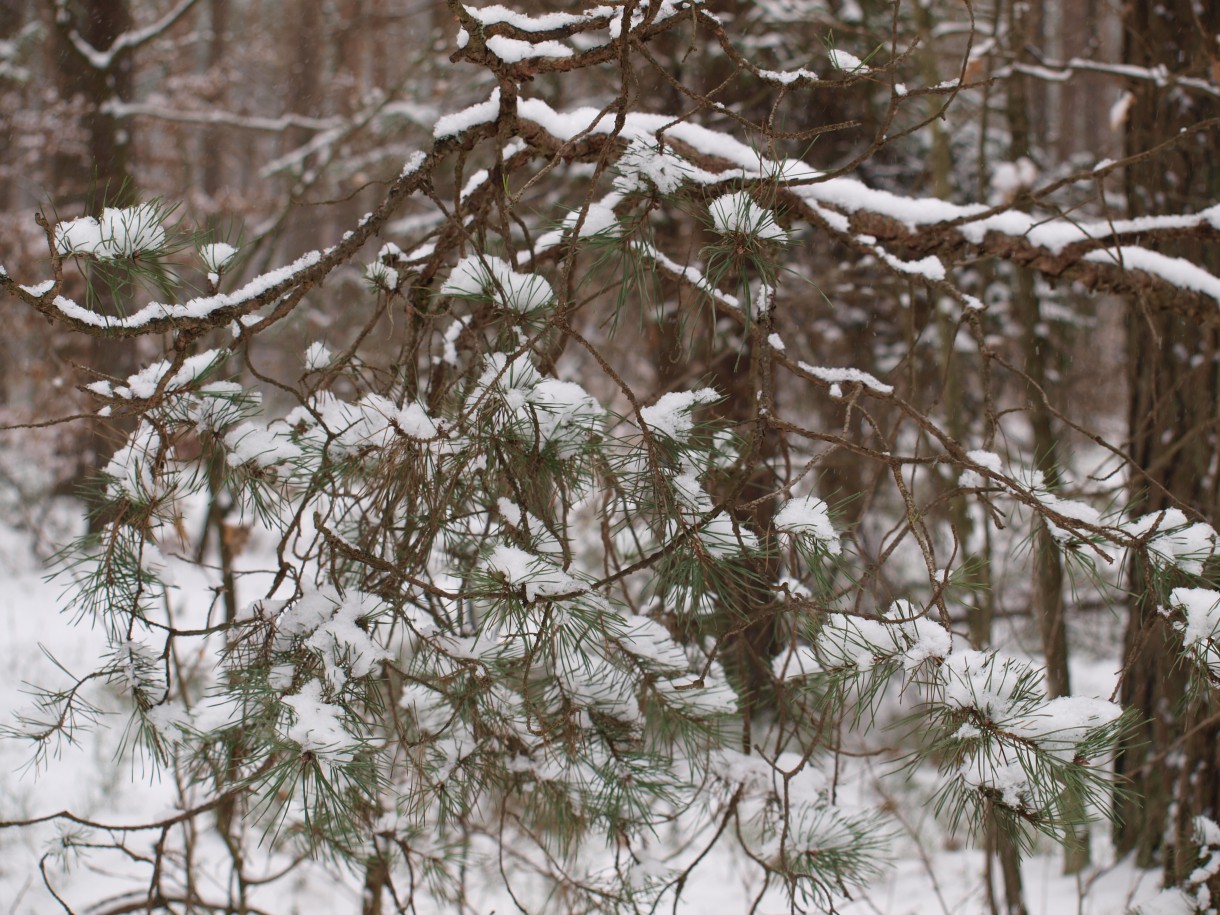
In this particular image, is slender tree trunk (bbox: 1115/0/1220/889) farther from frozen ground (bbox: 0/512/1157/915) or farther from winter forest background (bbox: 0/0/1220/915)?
winter forest background (bbox: 0/0/1220/915)

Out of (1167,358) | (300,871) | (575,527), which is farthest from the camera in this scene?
(300,871)

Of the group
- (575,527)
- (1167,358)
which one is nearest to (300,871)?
(575,527)

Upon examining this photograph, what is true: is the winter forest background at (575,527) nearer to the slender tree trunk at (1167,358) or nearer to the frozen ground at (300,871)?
the slender tree trunk at (1167,358)

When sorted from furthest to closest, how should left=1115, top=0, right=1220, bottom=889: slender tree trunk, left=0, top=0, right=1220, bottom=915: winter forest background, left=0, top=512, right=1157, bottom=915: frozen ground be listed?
left=0, top=512, right=1157, bottom=915: frozen ground, left=1115, top=0, right=1220, bottom=889: slender tree trunk, left=0, top=0, right=1220, bottom=915: winter forest background

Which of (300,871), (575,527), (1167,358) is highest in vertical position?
(1167,358)

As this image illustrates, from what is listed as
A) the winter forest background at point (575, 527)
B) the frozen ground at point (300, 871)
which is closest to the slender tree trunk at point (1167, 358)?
the frozen ground at point (300, 871)

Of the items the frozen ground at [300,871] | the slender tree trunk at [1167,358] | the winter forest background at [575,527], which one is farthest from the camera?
the frozen ground at [300,871]

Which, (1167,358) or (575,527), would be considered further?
(1167,358)

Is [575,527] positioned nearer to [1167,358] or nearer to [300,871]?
[1167,358]

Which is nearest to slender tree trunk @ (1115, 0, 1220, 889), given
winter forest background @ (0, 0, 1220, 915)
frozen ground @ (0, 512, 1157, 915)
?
frozen ground @ (0, 512, 1157, 915)

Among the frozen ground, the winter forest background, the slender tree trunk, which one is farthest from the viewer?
the frozen ground

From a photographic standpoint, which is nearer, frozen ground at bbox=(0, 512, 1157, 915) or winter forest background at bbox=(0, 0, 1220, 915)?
winter forest background at bbox=(0, 0, 1220, 915)

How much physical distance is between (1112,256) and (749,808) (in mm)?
3196

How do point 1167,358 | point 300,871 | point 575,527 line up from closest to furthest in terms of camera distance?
point 575,527
point 1167,358
point 300,871
